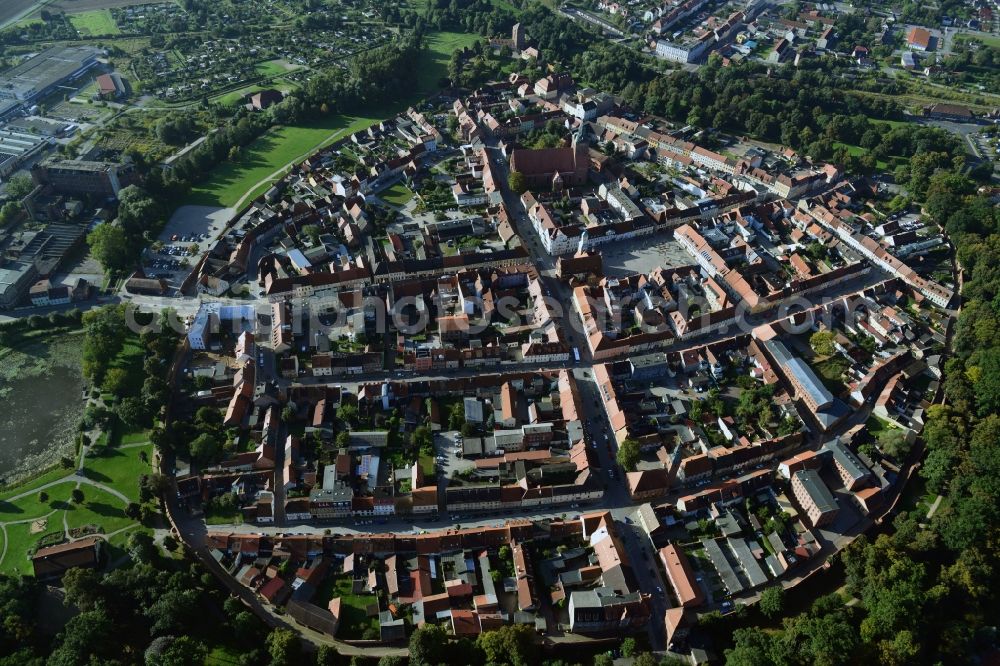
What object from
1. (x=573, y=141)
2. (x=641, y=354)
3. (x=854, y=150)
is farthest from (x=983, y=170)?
(x=641, y=354)

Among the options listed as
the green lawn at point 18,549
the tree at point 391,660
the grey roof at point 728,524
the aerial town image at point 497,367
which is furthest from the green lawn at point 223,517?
the grey roof at point 728,524

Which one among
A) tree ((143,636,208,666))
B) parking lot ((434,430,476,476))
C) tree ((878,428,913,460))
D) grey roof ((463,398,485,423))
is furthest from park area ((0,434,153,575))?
tree ((878,428,913,460))

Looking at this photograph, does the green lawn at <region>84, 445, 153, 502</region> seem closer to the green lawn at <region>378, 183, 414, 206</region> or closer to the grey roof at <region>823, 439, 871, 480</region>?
the green lawn at <region>378, 183, 414, 206</region>

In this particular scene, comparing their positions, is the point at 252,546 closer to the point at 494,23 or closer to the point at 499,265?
the point at 499,265

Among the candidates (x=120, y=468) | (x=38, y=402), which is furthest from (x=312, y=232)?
(x=120, y=468)

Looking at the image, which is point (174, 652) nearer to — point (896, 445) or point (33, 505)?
point (33, 505)

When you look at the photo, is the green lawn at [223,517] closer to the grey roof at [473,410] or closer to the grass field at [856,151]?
the grey roof at [473,410]
